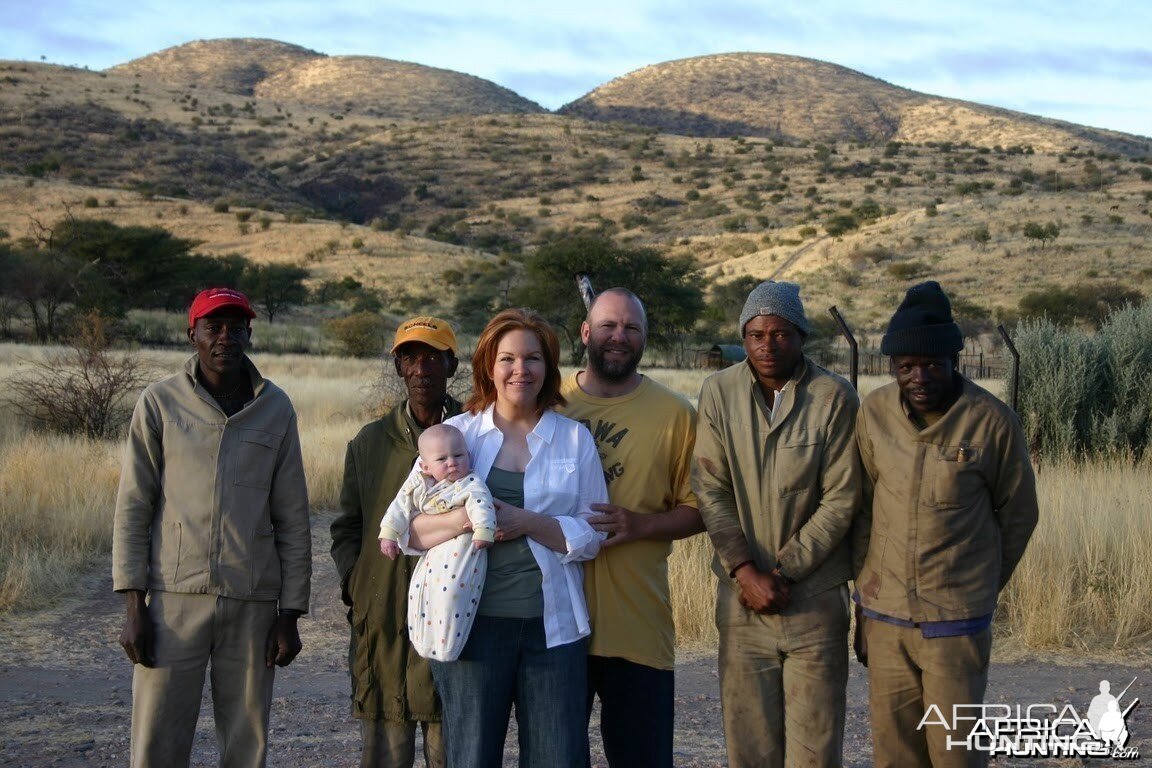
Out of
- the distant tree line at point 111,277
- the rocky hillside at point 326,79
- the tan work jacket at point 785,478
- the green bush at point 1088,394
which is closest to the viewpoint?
the tan work jacket at point 785,478

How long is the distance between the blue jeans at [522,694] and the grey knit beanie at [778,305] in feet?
4.17

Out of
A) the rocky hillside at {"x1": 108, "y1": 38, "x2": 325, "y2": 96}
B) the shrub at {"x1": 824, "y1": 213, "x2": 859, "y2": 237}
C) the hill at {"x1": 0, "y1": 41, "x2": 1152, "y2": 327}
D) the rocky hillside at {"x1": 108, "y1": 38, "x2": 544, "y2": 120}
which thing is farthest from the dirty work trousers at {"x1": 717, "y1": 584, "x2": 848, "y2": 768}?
the rocky hillside at {"x1": 108, "y1": 38, "x2": 325, "y2": 96}

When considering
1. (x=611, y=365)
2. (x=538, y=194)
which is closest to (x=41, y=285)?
(x=611, y=365)

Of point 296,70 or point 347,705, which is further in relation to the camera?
point 296,70

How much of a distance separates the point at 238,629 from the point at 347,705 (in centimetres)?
233

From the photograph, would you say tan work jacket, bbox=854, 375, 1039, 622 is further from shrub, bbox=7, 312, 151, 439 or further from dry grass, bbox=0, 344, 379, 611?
shrub, bbox=7, 312, 151, 439

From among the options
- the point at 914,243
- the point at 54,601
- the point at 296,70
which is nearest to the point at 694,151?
the point at 914,243

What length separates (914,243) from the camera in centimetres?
5097

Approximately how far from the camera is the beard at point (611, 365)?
393 cm

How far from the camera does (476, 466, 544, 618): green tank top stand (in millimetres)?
3377

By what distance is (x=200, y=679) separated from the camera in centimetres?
383

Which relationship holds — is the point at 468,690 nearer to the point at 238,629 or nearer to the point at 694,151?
the point at 238,629

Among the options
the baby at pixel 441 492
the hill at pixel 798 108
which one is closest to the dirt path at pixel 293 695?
the baby at pixel 441 492

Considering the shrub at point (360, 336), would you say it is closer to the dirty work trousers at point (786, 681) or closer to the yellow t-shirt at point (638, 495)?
the yellow t-shirt at point (638, 495)
